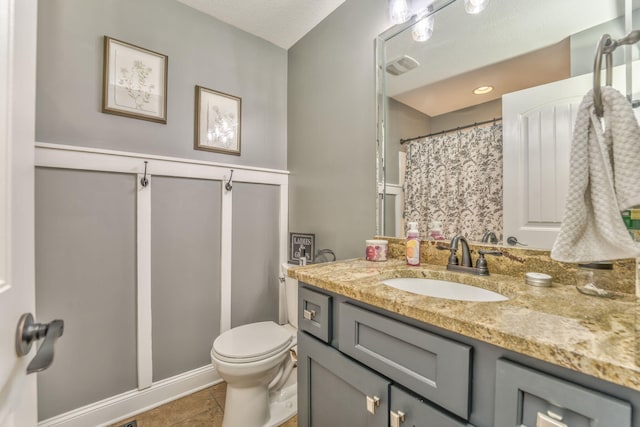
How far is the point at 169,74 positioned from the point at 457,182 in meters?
1.72

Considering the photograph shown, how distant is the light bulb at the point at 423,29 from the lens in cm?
127

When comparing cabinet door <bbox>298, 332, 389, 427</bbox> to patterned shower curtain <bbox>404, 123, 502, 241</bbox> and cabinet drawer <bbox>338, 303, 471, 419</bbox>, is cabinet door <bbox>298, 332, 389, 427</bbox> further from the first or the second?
patterned shower curtain <bbox>404, 123, 502, 241</bbox>

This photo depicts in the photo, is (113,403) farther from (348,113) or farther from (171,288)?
(348,113)

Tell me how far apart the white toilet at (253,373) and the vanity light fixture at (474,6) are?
1.77 meters

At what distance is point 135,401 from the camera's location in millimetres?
1454

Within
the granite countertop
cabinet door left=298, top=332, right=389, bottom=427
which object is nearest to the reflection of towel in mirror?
the granite countertop

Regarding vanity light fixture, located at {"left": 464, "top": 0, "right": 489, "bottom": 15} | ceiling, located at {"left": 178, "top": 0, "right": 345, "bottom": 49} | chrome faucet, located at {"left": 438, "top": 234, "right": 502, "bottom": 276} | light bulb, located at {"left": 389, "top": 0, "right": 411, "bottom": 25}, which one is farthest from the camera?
ceiling, located at {"left": 178, "top": 0, "right": 345, "bottom": 49}

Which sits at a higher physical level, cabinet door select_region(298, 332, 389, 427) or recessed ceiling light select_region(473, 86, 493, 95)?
recessed ceiling light select_region(473, 86, 493, 95)

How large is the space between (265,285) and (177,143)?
1133 millimetres

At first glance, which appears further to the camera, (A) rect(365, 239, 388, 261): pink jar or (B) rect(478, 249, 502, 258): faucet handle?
(A) rect(365, 239, 388, 261): pink jar

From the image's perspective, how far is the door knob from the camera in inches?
17.2

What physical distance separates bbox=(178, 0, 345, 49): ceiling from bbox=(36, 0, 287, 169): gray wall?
0.21ft

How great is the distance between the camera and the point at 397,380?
69 cm

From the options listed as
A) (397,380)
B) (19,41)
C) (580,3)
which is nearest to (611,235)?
(397,380)
